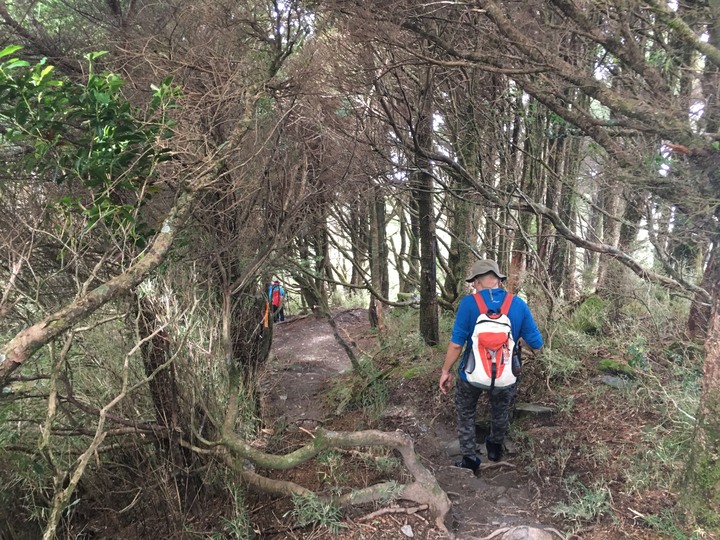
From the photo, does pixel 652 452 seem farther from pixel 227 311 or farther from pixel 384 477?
pixel 227 311

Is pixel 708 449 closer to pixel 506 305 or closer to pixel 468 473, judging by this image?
pixel 506 305

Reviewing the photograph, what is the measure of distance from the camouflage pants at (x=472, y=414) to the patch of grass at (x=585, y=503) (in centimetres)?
76

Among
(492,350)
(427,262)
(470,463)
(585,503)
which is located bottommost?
(470,463)

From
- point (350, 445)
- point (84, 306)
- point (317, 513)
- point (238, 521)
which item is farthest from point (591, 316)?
point (84, 306)

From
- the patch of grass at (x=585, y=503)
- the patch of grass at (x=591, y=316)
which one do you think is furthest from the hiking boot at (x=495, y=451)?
the patch of grass at (x=591, y=316)

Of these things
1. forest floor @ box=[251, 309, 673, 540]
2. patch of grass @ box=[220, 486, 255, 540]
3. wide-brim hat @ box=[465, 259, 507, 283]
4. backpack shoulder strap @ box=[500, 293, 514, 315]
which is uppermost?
wide-brim hat @ box=[465, 259, 507, 283]

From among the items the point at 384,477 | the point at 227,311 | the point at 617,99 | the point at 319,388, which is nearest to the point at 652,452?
the point at 384,477

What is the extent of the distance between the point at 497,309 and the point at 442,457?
1.70 m

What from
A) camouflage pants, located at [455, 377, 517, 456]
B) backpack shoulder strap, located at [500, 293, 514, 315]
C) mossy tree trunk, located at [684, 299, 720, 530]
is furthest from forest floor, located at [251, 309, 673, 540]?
backpack shoulder strap, located at [500, 293, 514, 315]

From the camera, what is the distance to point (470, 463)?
4.20 metres

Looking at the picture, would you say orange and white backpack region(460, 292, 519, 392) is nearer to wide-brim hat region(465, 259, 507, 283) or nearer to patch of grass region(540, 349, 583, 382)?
wide-brim hat region(465, 259, 507, 283)

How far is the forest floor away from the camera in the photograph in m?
3.19

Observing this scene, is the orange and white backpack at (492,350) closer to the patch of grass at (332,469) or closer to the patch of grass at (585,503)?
the patch of grass at (585,503)

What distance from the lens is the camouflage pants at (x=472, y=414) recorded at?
4.10 metres
